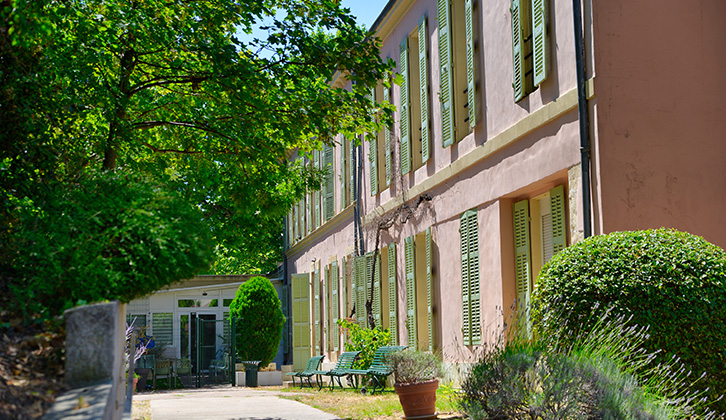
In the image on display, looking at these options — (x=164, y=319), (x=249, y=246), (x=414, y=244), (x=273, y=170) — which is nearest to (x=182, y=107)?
(x=273, y=170)

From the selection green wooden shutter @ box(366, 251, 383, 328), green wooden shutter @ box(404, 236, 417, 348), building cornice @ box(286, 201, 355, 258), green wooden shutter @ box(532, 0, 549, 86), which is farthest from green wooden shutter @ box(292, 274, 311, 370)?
green wooden shutter @ box(532, 0, 549, 86)

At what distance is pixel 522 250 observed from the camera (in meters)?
11.3

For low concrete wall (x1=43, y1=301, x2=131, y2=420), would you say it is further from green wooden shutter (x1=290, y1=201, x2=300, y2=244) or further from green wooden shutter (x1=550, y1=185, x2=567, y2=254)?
green wooden shutter (x1=290, y1=201, x2=300, y2=244)

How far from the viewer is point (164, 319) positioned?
85.6 ft

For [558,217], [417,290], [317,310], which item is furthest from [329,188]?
[558,217]

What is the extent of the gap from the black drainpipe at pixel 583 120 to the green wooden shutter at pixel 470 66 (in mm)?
3211

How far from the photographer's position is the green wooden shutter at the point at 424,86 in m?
14.7

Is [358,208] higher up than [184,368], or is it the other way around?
[358,208]

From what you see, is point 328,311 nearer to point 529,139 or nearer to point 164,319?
point 164,319

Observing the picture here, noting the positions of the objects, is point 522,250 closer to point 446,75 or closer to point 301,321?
point 446,75

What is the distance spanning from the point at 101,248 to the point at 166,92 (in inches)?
263

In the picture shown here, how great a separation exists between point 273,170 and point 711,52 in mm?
5332

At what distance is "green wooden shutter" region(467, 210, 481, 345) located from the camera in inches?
484

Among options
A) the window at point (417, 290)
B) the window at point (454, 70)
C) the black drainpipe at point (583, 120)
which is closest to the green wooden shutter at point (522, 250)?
the window at point (454, 70)
